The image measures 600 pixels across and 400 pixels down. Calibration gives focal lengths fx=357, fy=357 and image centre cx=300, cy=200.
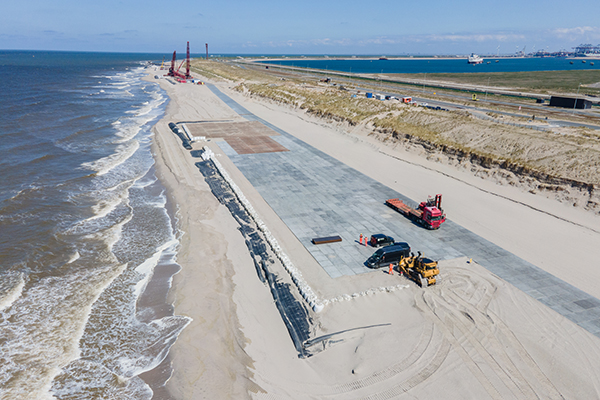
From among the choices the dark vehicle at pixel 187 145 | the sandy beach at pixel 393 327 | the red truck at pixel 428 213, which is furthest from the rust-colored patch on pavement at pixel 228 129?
the red truck at pixel 428 213

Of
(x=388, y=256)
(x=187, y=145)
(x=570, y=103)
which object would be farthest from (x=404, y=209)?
(x=570, y=103)

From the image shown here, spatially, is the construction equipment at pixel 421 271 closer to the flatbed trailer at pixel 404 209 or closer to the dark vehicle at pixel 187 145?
the flatbed trailer at pixel 404 209

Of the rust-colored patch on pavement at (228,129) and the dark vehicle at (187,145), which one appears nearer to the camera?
the dark vehicle at (187,145)

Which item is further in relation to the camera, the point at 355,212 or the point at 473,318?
the point at 355,212

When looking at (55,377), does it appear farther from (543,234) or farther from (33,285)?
(543,234)

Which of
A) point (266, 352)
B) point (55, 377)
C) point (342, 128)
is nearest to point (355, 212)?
point (266, 352)

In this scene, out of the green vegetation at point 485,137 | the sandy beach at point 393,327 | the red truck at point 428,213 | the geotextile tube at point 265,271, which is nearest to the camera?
the sandy beach at point 393,327

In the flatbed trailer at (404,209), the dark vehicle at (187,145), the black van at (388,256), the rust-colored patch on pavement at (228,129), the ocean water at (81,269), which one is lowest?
the ocean water at (81,269)

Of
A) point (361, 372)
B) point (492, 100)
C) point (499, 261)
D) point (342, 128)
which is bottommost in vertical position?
point (361, 372)

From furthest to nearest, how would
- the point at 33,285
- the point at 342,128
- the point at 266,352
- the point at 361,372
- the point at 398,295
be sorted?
the point at 342,128 < the point at 33,285 < the point at 398,295 < the point at 266,352 < the point at 361,372
